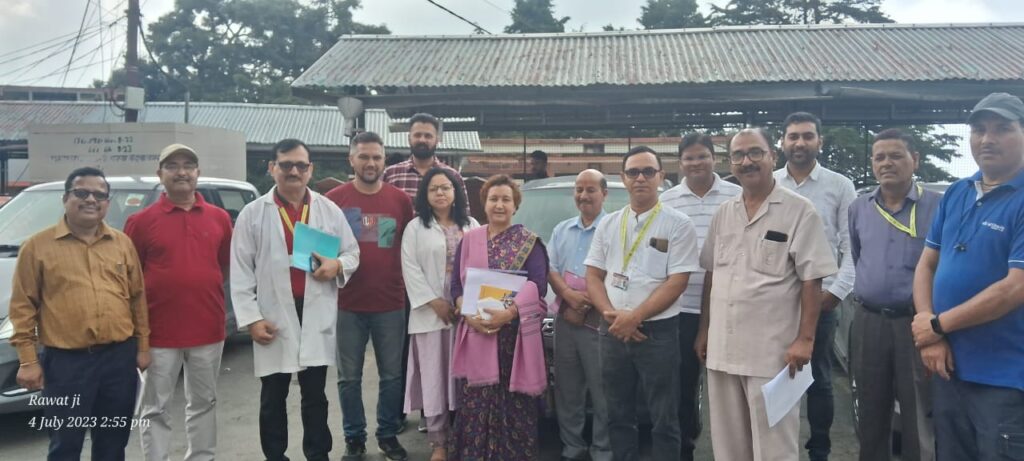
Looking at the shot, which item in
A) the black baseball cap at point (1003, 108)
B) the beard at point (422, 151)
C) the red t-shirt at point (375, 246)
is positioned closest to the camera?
the black baseball cap at point (1003, 108)

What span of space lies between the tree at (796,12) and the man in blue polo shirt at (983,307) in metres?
24.7

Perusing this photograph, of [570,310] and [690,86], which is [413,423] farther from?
[690,86]

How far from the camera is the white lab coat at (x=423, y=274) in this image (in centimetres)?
→ 406

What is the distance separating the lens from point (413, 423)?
5031 mm

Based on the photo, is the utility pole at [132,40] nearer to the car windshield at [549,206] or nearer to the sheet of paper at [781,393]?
the car windshield at [549,206]

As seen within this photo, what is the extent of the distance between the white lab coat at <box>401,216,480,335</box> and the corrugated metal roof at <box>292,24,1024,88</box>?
457cm

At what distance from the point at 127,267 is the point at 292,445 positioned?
1.79m

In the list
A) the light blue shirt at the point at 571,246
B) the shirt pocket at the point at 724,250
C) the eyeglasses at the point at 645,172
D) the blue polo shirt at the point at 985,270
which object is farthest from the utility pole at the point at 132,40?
the blue polo shirt at the point at 985,270

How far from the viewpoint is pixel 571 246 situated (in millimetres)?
4113

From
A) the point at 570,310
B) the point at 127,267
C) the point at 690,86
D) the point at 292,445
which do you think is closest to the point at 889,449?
the point at 570,310

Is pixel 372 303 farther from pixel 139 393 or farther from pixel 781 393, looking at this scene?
pixel 781 393

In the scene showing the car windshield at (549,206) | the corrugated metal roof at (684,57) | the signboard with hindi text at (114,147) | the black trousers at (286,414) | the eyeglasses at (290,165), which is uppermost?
the corrugated metal roof at (684,57)

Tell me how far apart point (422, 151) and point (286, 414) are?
1.96 meters

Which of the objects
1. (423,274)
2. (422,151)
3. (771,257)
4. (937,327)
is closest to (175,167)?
(423,274)
